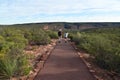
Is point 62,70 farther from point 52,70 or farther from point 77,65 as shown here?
point 77,65

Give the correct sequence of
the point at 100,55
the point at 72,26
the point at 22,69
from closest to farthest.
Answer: the point at 22,69
the point at 100,55
the point at 72,26

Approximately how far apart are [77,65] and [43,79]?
15.7ft

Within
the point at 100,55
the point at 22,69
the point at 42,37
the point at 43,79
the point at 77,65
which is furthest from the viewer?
the point at 42,37

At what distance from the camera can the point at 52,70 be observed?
16.5 metres

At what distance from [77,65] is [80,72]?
8.44ft

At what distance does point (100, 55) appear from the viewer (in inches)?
821

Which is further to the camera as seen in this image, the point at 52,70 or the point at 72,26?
the point at 72,26

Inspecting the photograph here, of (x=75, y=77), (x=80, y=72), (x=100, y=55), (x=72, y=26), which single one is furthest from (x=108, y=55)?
(x=72, y=26)

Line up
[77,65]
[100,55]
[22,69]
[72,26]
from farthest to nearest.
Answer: [72,26]
[100,55]
[77,65]
[22,69]

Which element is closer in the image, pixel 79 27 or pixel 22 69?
pixel 22 69

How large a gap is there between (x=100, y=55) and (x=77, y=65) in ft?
9.29

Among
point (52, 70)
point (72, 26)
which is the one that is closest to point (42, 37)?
point (52, 70)

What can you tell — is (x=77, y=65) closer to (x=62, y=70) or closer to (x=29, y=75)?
(x=62, y=70)

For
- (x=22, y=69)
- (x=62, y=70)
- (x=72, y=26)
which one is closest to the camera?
(x=22, y=69)
